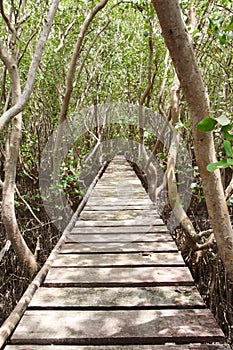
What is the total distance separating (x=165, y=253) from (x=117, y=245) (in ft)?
1.27

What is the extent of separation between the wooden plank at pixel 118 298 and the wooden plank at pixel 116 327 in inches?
1.9

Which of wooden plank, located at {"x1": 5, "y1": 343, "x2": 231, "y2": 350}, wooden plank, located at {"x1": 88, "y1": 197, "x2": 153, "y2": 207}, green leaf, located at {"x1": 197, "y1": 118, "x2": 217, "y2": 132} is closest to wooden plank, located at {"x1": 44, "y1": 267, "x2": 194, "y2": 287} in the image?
wooden plank, located at {"x1": 5, "y1": 343, "x2": 231, "y2": 350}

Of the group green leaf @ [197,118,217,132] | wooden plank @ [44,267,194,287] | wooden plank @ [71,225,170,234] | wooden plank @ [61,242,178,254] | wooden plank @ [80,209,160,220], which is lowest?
wooden plank @ [80,209,160,220]

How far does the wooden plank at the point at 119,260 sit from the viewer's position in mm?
2041

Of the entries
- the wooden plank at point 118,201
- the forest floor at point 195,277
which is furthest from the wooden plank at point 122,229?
the forest floor at point 195,277

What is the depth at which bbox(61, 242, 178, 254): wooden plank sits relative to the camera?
7.51 ft

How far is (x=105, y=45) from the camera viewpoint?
650cm

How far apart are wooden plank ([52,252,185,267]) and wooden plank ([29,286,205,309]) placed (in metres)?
0.32

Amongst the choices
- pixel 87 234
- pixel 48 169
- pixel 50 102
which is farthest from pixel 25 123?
pixel 87 234

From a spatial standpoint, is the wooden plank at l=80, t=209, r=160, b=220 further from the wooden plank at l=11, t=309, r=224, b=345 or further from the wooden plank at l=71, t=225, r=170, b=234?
the wooden plank at l=11, t=309, r=224, b=345

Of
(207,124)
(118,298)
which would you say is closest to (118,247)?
(118,298)

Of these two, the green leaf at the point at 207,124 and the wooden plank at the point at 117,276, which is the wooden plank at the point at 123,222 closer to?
the wooden plank at the point at 117,276

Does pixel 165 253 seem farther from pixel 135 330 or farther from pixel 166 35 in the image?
pixel 166 35

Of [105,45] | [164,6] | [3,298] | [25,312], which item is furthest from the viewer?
[105,45]
